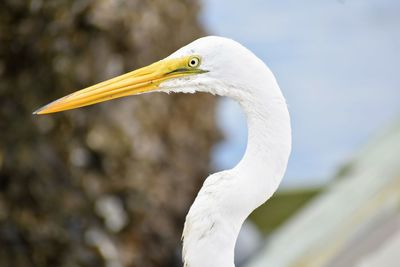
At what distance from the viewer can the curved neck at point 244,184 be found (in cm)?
228

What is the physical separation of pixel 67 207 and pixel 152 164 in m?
0.96

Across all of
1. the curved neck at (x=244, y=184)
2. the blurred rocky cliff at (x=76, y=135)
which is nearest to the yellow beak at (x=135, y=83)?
the curved neck at (x=244, y=184)

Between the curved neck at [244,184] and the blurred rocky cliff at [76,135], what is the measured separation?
3223 mm

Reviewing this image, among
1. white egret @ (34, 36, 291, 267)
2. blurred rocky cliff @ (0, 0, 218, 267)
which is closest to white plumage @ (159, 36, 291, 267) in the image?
white egret @ (34, 36, 291, 267)

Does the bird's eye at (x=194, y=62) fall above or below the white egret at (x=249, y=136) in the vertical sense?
above

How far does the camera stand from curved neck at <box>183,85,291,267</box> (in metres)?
2.28

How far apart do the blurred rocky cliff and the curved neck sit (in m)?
3.22

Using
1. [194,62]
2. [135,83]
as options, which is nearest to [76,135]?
[135,83]

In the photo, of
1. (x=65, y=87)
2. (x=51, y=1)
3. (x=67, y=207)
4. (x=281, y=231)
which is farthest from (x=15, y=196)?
(x=281, y=231)

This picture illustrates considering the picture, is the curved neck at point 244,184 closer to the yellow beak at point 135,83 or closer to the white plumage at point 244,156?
the white plumage at point 244,156

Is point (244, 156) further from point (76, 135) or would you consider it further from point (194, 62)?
point (76, 135)

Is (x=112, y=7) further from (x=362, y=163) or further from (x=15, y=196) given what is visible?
(x=362, y=163)

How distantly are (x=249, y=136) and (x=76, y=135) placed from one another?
12.8 feet

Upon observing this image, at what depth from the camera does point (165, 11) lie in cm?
666
